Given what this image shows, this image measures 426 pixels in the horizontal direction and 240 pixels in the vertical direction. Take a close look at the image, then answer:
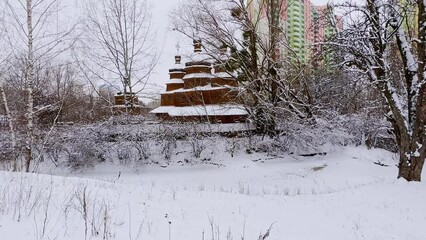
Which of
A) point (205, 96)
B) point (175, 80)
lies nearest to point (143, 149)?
point (205, 96)

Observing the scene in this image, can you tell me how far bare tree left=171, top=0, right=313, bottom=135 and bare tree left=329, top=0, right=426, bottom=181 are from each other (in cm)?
→ 810

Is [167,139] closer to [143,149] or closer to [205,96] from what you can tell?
[143,149]

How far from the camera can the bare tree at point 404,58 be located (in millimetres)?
9312

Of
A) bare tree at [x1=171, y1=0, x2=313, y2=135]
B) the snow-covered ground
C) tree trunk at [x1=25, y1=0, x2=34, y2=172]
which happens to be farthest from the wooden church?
the snow-covered ground

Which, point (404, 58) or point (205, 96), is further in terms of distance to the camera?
point (205, 96)

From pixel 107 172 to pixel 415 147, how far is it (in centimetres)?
1377

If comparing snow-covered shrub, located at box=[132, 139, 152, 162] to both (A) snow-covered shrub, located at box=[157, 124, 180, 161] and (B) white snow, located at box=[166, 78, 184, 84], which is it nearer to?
(A) snow-covered shrub, located at box=[157, 124, 180, 161]

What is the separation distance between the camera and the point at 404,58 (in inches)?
392

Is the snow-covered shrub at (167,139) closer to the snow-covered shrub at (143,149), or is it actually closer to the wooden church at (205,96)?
the snow-covered shrub at (143,149)

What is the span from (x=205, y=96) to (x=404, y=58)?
14.3 meters

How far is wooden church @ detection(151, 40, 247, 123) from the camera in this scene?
21.2 meters

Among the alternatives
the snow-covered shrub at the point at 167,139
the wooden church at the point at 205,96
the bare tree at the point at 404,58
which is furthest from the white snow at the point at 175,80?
the bare tree at the point at 404,58

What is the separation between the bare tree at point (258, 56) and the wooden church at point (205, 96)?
92 centimetres

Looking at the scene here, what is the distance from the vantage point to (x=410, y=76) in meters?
9.89
